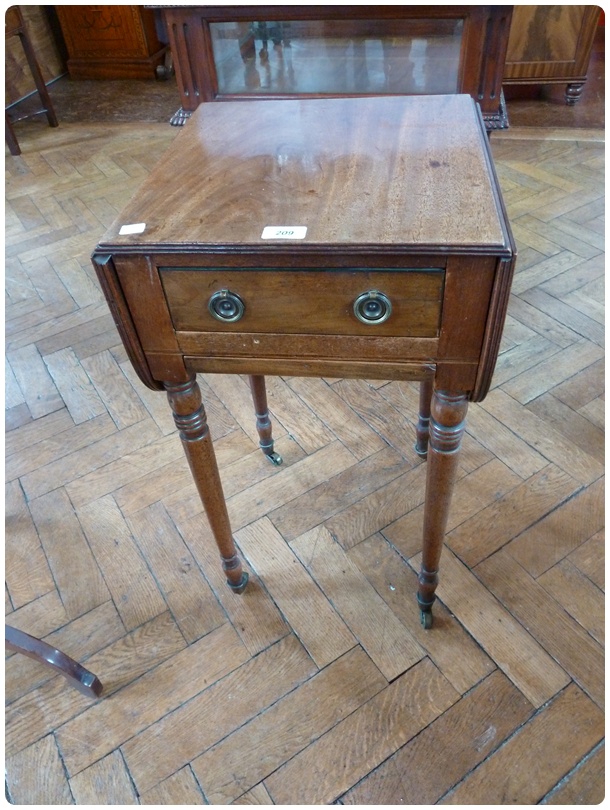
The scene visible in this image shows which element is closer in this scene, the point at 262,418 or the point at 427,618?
the point at 427,618

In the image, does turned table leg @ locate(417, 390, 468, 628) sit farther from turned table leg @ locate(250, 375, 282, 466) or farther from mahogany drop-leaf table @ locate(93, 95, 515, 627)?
turned table leg @ locate(250, 375, 282, 466)

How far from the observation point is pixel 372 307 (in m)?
0.73

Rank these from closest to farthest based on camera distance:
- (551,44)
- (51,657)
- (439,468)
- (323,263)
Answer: (323,263) < (439,468) < (51,657) < (551,44)

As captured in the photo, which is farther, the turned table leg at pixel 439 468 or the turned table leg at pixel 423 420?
the turned table leg at pixel 423 420

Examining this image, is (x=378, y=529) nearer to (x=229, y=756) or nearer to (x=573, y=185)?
(x=229, y=756)

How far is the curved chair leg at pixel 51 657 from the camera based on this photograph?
1024 millimetres

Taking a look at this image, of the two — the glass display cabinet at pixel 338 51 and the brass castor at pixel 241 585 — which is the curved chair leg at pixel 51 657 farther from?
the glass display cabinet at pixel 338 51

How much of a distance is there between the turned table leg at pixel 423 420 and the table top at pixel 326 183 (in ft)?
1.82

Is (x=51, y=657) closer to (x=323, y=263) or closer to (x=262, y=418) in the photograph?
(x=262, y=418)

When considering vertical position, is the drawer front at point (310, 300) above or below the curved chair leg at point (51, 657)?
above

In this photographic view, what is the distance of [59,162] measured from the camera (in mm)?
2988

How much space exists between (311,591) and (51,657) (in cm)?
50

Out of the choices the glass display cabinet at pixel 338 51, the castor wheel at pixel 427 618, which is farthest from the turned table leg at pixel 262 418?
the glass display cabinet at pixel 338 51

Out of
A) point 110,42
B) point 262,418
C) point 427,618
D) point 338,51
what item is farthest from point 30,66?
point 427,618
